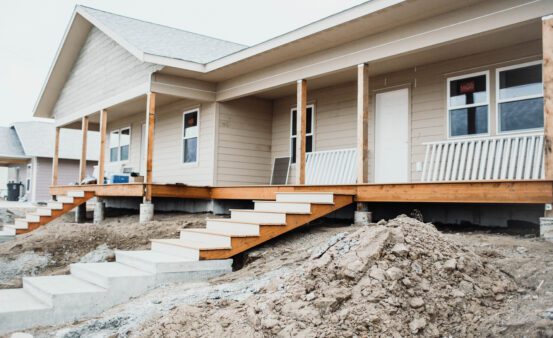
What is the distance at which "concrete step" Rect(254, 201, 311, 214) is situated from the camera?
24.2 ft

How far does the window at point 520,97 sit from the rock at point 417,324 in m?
5.58

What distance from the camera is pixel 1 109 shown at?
8294cm

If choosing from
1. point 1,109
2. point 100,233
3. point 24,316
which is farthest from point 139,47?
point 1,109

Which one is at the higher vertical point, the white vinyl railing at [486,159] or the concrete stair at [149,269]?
the white vinyl railing at [486,159]

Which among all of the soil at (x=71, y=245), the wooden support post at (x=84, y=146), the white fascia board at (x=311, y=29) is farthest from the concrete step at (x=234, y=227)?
the wooden support post at (x=84, y=146)

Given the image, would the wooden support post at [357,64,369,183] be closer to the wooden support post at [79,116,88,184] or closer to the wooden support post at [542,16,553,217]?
the wooden support post at [542,16,553,217]

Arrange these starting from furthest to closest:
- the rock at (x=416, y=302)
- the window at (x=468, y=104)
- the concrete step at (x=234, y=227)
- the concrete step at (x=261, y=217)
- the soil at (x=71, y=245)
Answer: the window at (x=468, y=104) → the soil at (x=71, y=245) → the concrete step at (x=261, y=217) → the concrete step at (x=234, y=227) → the rock at (x=416, y=302)

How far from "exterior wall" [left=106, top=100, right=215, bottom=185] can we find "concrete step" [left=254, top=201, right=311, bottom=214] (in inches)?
157

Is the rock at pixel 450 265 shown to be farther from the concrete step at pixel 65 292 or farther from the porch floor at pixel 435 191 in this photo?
the concrete step at pixel 65 292

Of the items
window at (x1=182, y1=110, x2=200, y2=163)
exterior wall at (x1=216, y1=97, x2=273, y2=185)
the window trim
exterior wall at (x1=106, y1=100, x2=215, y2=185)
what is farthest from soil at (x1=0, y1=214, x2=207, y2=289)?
the window trim

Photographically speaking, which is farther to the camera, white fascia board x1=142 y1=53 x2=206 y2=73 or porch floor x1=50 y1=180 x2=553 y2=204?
white fascia board x1=142 y1=53 x2=206 y2=73

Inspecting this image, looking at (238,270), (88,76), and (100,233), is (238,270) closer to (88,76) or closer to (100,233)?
(100,233)

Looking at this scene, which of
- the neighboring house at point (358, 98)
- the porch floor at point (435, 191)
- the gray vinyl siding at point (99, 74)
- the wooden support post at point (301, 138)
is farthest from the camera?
the gray vinyl siding at point (99, 74)

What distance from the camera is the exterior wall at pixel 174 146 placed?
1240 cm
